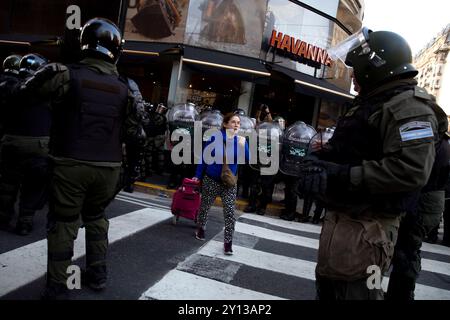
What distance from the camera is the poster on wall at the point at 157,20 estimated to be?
530 inches

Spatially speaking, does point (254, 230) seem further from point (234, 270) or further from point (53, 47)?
point (53, 47)

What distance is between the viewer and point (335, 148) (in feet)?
7.90

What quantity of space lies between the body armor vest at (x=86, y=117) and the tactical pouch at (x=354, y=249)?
195 centimetres

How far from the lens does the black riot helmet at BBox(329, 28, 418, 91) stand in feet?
7.63

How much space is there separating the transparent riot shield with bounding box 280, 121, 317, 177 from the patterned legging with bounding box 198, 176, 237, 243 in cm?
300

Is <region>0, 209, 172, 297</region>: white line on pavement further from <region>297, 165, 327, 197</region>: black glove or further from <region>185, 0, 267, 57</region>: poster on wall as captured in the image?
<region>185, 0, 267, 57</region>: poster on wall

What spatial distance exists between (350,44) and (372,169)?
40.7 inches

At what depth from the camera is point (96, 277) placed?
3.40 metres

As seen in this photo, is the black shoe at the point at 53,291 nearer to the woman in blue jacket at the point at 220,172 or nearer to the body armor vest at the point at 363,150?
the body armor vest at the point at 363,150

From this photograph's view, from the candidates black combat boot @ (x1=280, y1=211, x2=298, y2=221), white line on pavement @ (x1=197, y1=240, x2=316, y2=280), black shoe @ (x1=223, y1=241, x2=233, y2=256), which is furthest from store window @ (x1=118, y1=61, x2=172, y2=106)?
black shoe @ (x1=223, y1=241, x2=233, y2=256)

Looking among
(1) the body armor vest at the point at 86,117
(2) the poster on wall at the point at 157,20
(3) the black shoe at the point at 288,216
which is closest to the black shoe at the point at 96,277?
(1) the body armor vest at the point at 86,117

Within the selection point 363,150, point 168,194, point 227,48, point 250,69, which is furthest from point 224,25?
point 363,150

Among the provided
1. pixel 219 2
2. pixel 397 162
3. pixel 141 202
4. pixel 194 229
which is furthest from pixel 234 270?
pixel 219 2

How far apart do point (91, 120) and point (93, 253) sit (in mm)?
1168
